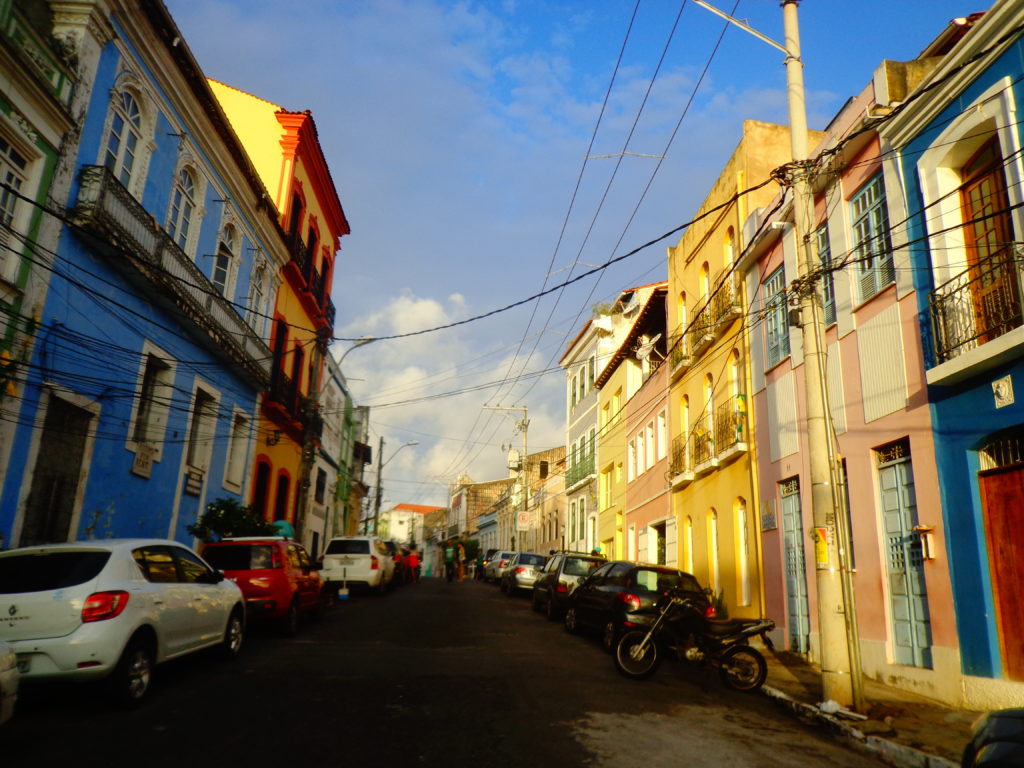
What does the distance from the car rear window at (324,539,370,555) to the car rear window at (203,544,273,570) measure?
32.3 feet

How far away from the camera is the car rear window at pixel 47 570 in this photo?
6871mm

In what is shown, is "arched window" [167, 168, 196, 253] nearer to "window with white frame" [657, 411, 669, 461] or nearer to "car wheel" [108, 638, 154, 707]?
"car wheel" [108, 638, 154, 707]

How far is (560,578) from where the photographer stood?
60.6 feet

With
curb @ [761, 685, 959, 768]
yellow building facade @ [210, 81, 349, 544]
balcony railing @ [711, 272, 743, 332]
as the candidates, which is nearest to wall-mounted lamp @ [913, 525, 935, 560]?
curb @ [761, 685, 959, 768]

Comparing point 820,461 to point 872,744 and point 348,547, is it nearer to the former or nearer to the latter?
point 872,744

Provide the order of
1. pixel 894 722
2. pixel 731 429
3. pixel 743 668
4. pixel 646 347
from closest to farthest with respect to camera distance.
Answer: pixel 894 722, pixel 743 668, pixel 731 429, pixel 646 347

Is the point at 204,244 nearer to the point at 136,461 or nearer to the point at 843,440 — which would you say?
the point at 136,461

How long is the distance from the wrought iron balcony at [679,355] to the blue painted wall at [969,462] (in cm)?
1011

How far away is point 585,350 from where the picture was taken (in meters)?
38.1

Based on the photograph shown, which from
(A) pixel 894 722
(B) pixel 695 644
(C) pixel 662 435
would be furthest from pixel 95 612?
(C) pixel 662 435

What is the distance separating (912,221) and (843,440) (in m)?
3.52

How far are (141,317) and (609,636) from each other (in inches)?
418

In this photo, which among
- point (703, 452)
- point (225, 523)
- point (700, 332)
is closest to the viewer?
point (225, 523)

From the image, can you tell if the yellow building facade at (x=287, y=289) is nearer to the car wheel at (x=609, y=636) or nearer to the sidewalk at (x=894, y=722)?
the car wheel at (x=609, y=636)
